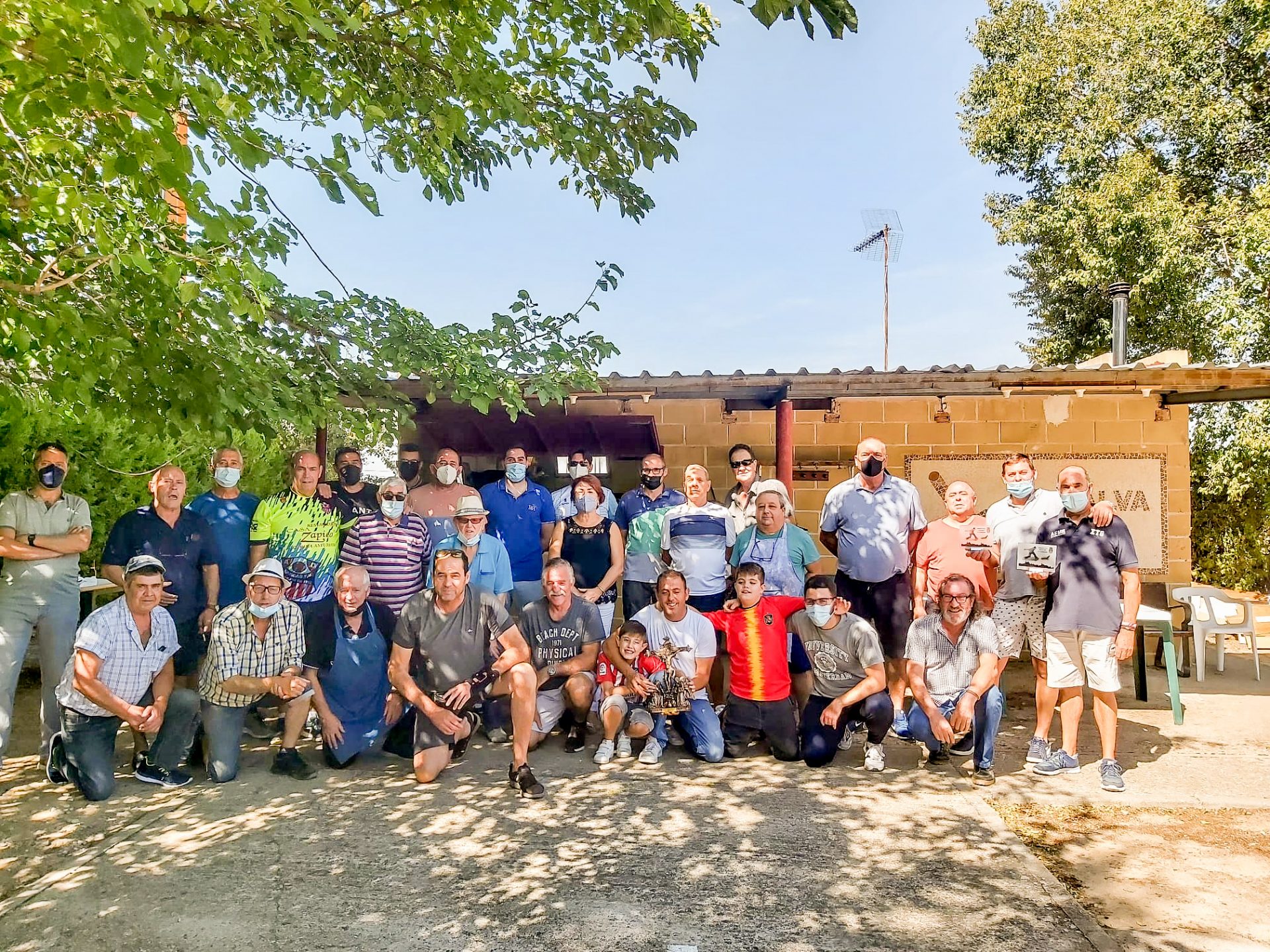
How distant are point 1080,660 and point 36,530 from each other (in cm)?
613

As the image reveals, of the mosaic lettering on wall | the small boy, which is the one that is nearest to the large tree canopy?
the small boy

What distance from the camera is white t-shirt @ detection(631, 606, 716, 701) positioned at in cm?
500

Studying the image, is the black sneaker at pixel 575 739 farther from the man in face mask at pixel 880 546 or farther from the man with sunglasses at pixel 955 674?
the man with sunglasses at pixel 955 674

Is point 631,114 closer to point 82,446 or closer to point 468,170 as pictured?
point 468,170

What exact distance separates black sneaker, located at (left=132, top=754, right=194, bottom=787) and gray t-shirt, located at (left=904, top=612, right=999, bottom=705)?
4231 mm

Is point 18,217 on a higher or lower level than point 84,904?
higher

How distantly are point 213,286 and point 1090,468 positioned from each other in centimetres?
749

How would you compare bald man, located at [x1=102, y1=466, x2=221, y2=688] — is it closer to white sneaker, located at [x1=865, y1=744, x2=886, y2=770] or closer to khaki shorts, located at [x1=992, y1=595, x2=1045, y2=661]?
white sneaker, located at [x1=865, y1=744, x2=886, y2=770]

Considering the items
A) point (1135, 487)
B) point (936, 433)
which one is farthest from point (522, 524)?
point (1135, 487)

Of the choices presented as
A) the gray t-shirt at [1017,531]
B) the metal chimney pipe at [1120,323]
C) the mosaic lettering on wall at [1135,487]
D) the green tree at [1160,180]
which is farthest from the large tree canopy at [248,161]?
the green tree at [1160,180]

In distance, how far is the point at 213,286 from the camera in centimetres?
366

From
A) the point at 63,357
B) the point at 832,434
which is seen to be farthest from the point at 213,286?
the point at 832,434

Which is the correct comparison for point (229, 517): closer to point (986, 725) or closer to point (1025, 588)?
point (986, 725)

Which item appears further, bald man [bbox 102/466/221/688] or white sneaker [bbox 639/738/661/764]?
white sneaker [bbox 639/738/661/764]
